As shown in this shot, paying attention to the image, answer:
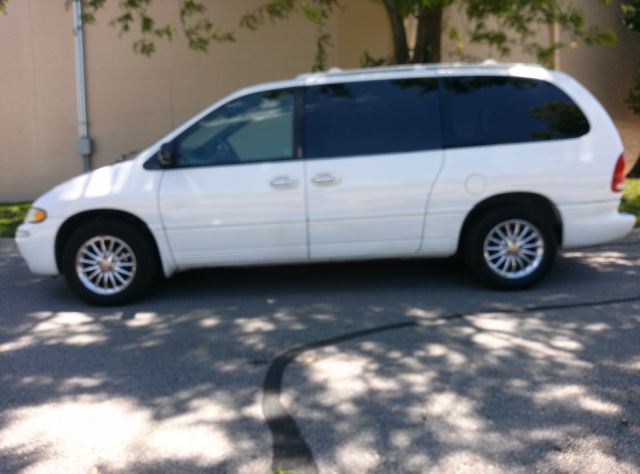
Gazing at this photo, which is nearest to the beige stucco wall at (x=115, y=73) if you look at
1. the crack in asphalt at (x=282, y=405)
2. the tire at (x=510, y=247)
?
the tire at (x=510, y=247)

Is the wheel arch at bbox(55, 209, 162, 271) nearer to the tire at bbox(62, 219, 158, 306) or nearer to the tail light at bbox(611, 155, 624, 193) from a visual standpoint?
the tire at bbox(62, 219, 158, 306)

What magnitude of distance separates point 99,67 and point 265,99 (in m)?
7.79

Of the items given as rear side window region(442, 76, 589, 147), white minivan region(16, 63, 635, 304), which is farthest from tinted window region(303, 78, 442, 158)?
→ rear side window region(442, 76, 589, 147)

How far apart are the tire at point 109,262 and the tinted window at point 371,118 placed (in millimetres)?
1719

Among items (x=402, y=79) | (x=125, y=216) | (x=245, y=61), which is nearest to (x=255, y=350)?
(x=125, y=216)

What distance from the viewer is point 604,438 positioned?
4020 millimetres

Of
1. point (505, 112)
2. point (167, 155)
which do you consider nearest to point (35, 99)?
point (167, 155)

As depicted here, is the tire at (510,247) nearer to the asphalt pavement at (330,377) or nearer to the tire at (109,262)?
the asphalt pavement at (330,377)

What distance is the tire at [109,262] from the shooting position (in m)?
6.72

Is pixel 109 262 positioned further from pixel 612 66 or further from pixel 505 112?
pixel 612 66

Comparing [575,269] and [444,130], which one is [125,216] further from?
[575,269]

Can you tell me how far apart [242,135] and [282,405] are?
2973 millimetres

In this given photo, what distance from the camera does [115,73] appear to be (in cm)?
1362

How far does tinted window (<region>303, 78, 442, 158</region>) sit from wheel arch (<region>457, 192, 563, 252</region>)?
2.20 ft
